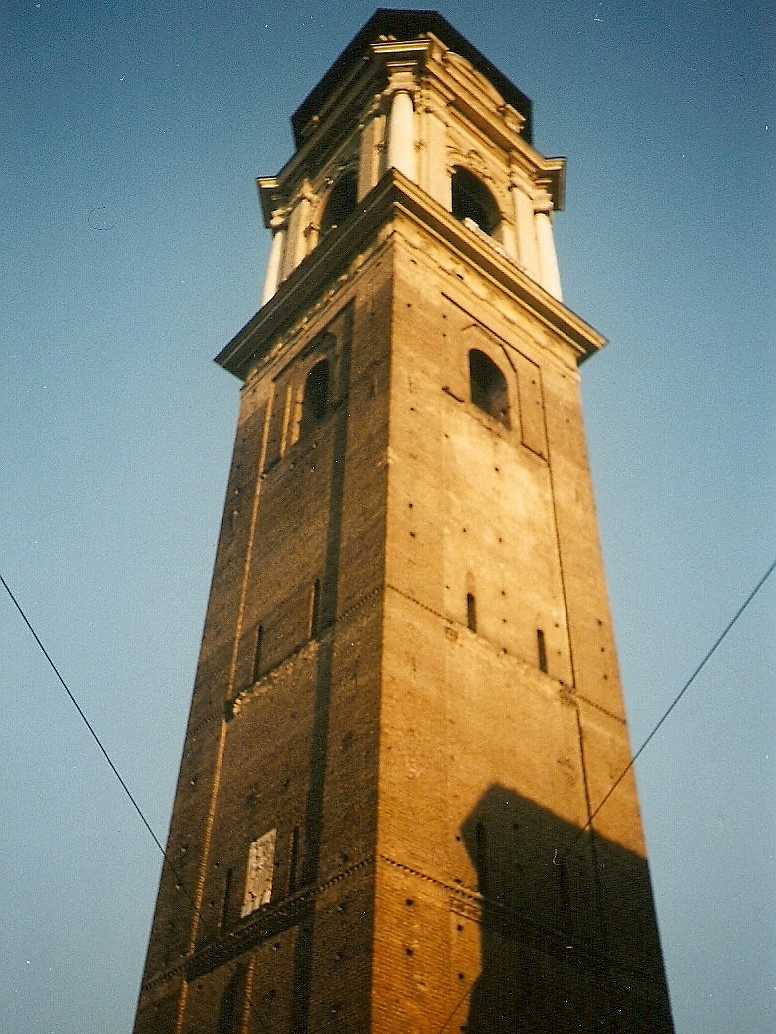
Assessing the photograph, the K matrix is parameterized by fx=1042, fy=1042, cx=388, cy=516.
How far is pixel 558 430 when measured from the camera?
1991 cm

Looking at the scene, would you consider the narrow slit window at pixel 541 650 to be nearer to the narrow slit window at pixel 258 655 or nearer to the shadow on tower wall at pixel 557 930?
the shadow on tower wall at pixel 557 930

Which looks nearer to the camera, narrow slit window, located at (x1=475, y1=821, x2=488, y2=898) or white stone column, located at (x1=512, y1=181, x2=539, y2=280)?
narrow slit window, located at (x1=475, y1=821, x2=488, y2=898)

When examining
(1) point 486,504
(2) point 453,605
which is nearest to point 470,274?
(1) point 486,504

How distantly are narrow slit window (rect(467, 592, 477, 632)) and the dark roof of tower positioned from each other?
58.3 ft

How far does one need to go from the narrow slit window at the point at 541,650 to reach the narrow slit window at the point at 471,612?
1.30 m

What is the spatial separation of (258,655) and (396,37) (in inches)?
735

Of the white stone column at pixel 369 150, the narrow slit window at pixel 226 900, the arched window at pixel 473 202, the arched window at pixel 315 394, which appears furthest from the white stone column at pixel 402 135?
the narrow slit window at pixel 226 900

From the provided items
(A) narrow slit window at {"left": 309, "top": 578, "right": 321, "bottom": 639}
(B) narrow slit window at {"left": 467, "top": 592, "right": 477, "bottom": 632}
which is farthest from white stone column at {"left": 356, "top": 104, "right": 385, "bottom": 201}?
(B) narrow slit window at {"left": 467, "top": 592, "right": 477, "bottom": 632}

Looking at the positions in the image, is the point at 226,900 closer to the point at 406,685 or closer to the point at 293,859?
the point at 293,859

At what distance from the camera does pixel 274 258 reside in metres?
24.8

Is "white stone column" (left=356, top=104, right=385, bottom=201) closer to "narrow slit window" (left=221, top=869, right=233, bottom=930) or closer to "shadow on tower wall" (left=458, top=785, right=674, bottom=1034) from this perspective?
"shadow on tower wall" (left=458, top=785, right=674, bottom=1034)

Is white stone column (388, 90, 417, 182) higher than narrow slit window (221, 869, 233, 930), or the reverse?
white stone column (388, 90, 417, 182)

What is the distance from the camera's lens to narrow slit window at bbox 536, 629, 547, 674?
49.8ft

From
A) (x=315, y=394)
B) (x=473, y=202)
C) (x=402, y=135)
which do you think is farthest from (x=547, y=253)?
(x=315, y=394)
